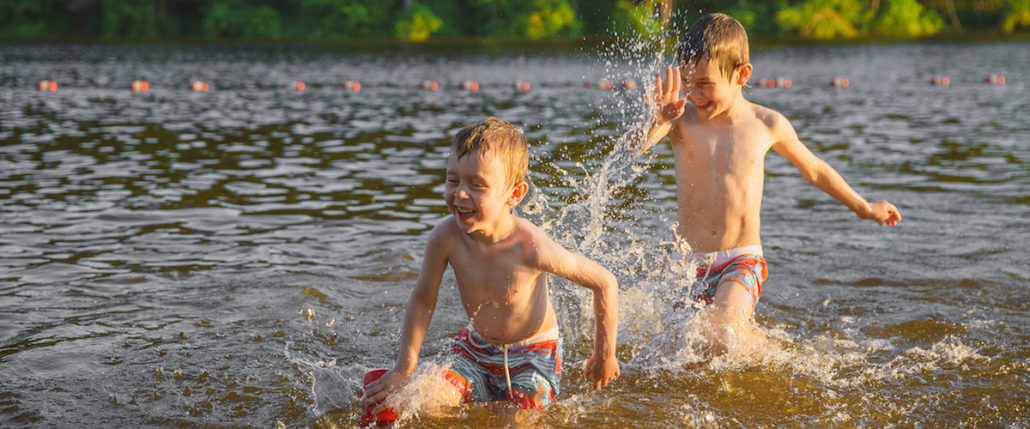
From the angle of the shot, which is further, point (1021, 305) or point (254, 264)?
point (254, 264)

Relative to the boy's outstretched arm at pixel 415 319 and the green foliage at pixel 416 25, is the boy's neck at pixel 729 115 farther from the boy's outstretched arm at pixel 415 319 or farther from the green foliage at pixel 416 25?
the green foliage at pixel 416 25

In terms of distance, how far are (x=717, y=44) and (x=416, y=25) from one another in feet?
148

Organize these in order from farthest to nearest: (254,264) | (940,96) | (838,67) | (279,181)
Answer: (838,67) < (940,96) < (279,181) < (254,264)

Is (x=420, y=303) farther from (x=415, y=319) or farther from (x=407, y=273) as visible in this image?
(x=407, y=273)

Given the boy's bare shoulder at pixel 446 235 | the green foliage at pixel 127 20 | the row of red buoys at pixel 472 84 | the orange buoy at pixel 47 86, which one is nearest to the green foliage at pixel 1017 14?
the row of red buoys at pixel 472 84

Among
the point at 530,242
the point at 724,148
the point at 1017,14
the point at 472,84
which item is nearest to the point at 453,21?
the point at 472,84

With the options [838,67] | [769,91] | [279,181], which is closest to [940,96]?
[769,91]

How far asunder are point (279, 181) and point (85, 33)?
45091mm

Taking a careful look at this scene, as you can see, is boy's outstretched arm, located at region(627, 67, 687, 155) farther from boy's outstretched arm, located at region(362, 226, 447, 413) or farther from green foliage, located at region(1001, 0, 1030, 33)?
green foliage, located at region(1001, 0, 1030, 33)

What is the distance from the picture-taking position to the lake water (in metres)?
4.50

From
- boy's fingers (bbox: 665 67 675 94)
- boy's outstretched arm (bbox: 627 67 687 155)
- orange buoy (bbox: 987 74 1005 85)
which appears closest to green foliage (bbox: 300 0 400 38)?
orange buoy (bbox: 987 74 1005 85)

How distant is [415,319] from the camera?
398 cm

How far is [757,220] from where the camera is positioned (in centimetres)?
516

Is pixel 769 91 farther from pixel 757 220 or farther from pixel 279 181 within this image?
pixel 757 220
